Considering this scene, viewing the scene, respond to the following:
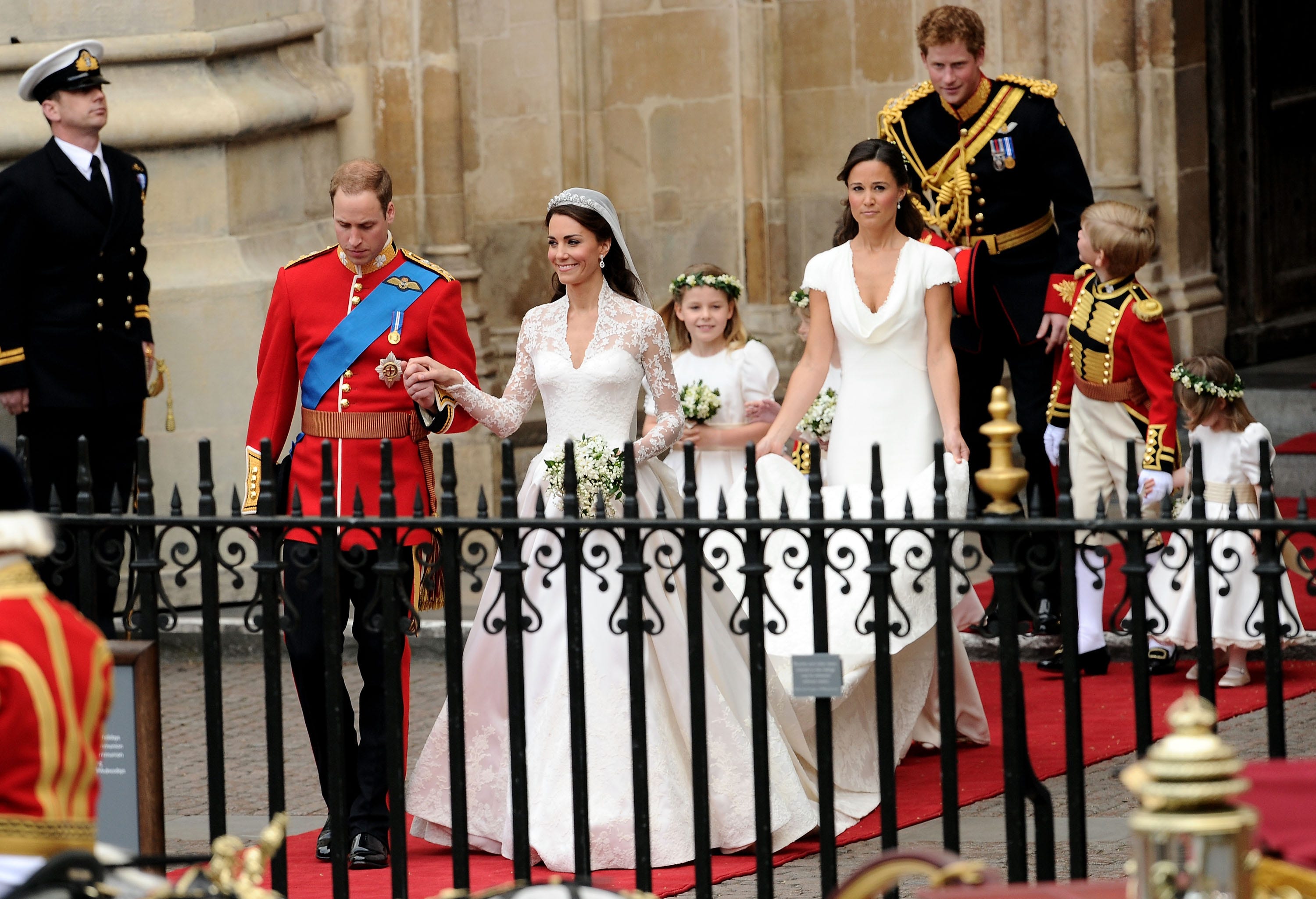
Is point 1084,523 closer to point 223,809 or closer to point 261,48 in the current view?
point 223,809

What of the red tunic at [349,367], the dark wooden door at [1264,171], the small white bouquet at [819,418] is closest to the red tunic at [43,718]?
the red tunic at [349,367]

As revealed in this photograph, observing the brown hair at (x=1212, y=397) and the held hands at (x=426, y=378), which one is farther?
the brown hair at (x=1212, y=397)

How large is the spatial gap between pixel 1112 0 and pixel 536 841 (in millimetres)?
6645

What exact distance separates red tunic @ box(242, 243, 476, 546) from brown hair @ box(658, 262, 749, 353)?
2.43m

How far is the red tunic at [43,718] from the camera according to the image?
3674mm

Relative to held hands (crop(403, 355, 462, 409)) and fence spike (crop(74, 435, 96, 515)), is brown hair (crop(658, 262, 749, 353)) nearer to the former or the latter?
held hands (crop(403, 355, 462, 409))

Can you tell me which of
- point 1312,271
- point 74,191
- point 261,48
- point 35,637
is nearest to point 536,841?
point 35,637

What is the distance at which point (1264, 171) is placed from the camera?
40.9 ft

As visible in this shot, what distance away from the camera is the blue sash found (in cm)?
632

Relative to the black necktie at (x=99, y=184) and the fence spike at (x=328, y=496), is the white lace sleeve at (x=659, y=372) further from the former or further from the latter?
the black necktie at (x=99, y=184)

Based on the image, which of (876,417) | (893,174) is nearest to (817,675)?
(876,417)

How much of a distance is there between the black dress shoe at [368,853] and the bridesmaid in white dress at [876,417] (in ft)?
4.85

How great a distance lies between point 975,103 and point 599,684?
3.37 metres

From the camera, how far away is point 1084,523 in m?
4.70
